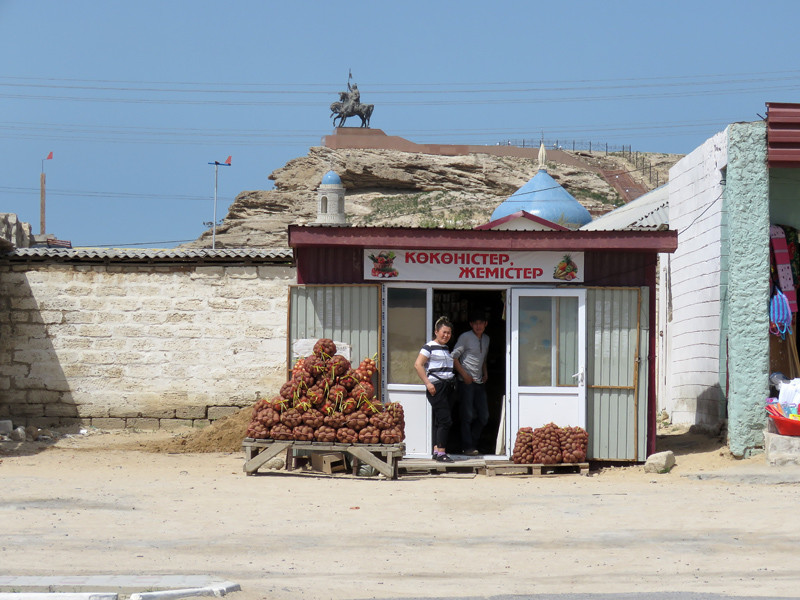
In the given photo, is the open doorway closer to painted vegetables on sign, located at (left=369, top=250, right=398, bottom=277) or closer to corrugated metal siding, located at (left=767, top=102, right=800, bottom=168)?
painted vegetables on sign, located at (left=369, top=250, right=398, bottom=277)

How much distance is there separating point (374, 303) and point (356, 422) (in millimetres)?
1669

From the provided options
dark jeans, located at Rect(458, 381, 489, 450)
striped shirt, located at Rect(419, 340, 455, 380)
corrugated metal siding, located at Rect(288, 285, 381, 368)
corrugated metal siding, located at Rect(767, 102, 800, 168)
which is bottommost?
dark jeans, located at Rect(458, 381, 489, 450)

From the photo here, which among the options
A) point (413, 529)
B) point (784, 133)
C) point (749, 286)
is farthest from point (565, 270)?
point (413, 529)

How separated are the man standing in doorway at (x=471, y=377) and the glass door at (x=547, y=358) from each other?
16.6 inches

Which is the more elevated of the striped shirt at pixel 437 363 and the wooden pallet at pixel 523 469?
the striped shirt at pixel 437 363

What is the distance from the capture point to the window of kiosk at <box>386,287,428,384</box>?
1310cm

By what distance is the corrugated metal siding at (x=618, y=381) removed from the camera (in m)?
13.0

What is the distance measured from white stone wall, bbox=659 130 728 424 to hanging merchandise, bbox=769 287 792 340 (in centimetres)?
78

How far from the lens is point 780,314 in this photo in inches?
528

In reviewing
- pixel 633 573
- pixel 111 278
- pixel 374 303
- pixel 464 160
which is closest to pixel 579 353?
pixel 374 303

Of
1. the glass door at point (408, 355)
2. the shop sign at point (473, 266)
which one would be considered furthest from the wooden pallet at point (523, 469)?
the shop sign at point (473, 266)

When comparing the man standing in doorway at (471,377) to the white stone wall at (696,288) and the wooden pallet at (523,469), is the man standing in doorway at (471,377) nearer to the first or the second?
the wooden pallet at (523,469)

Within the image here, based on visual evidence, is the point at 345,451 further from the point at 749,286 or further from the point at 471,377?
the point at 749,286

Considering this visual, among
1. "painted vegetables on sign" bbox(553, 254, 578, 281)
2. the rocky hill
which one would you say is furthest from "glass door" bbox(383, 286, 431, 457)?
the rocky hill
